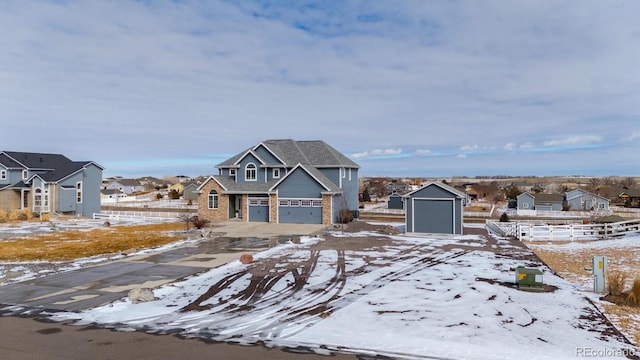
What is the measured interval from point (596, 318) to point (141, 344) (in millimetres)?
10590

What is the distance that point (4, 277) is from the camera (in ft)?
51.3

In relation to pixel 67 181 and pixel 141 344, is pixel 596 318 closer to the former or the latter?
pixel 141 344

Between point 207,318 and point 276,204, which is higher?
point 276,204

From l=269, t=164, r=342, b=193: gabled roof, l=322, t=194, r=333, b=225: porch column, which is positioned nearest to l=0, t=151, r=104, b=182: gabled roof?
l=269, t=164, r=342, b=193: gabled roof

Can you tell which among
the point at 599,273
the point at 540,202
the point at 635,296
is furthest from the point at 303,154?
the point at 540,202

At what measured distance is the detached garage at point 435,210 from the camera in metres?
27.7

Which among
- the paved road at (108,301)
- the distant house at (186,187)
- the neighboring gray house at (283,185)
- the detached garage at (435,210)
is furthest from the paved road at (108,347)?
the distant house at (186,187)

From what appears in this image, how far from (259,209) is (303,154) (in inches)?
251

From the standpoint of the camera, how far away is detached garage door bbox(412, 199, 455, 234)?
1094 inches

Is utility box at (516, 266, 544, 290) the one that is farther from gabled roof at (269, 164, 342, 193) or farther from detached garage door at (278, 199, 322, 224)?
detached garage door at (278, 199, 322, 224)

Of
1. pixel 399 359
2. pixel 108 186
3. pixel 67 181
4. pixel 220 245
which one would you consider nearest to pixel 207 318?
pixel 399 359

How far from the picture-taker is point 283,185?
35.1m

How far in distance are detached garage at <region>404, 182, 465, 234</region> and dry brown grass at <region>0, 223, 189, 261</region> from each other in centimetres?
1497

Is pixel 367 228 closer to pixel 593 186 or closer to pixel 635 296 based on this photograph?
pixel 635 296
